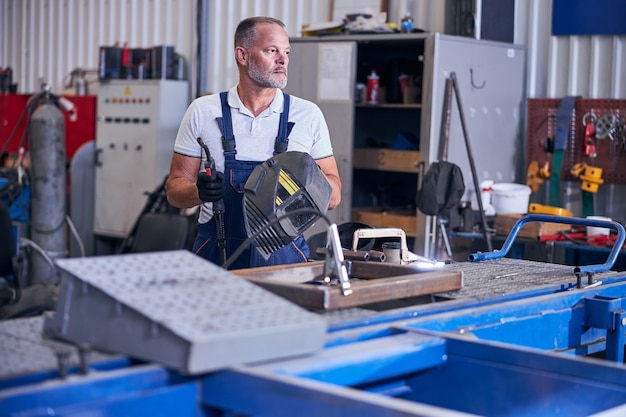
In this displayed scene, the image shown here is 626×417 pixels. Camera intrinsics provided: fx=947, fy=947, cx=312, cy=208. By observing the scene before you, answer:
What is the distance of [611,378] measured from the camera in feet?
4.99

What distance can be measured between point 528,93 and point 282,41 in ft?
9.34

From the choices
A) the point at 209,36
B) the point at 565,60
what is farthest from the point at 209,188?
the point at 209,36

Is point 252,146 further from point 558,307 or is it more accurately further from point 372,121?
point 372,121

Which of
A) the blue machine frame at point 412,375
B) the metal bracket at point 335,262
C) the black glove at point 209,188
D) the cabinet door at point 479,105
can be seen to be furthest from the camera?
the cabinet door at point 479,105

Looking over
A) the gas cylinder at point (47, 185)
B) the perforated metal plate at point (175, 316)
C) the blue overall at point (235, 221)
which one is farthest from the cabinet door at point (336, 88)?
the perforated metal plate at point (175, 316)

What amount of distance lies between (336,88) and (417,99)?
46 centimetres

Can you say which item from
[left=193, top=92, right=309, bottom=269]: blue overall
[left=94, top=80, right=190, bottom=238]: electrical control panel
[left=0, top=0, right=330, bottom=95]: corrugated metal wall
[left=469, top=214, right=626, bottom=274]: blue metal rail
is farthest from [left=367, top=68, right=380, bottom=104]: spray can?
[left=469, top=214, right=626, bottom=274]: blue metal rail

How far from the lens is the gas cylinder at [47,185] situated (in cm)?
624

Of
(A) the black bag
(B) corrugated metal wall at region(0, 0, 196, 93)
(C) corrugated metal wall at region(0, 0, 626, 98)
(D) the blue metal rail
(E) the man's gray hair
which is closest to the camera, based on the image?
(D) the blue metal rail

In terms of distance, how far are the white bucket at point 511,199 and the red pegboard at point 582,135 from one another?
28cm

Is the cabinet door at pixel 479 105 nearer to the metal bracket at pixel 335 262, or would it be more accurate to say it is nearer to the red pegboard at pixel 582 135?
the red pegboard at pixel 582 135

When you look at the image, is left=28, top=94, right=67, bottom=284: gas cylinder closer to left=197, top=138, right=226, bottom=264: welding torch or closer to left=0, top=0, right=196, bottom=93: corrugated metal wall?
left=0, top=0, right=196, bottom=93: corrugated metal wall

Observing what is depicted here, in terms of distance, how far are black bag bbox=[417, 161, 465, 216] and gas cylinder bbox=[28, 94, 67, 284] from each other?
8.97ft

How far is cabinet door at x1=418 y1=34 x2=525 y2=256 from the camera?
4926 mm
